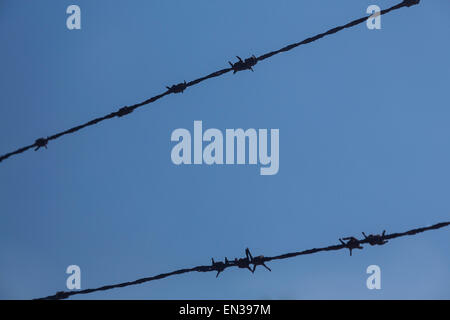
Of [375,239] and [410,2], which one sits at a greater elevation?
[410,2]

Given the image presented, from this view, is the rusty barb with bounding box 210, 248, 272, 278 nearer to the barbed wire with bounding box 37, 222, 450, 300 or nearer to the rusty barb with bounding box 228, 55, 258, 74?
the barbed wire with bounding box 37, 222, 450, 300

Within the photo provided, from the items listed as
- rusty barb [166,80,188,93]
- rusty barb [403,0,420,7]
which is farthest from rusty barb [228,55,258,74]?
rusty barb [403,0,420,7]

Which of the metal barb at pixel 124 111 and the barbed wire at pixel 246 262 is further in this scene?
the metal barb at pixel 124 111

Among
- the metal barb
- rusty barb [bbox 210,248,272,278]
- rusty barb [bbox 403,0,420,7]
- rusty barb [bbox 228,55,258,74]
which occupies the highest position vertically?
rusty barb [bbox 403,0,420,7]

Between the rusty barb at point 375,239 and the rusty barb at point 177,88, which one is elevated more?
the rusty barb at point 177,88

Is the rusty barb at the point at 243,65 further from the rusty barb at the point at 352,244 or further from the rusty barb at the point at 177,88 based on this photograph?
the rusty barb at the point at 352,244

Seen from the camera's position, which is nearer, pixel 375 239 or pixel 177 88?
pixel 375 239

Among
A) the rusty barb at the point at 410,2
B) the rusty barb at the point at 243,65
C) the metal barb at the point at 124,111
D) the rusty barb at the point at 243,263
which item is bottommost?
the rusty barb at the point at 243,263

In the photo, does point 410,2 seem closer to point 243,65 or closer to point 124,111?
point 243,65

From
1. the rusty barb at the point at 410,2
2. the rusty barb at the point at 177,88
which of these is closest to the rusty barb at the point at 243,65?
the rusty barb at the point at 177,88

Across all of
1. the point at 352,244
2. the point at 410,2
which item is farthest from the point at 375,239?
the point at 410,2

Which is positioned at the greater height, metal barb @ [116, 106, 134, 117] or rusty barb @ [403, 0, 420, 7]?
rusty barb @ [403, 0, 420, 7]

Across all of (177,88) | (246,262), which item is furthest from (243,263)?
(177,88)
